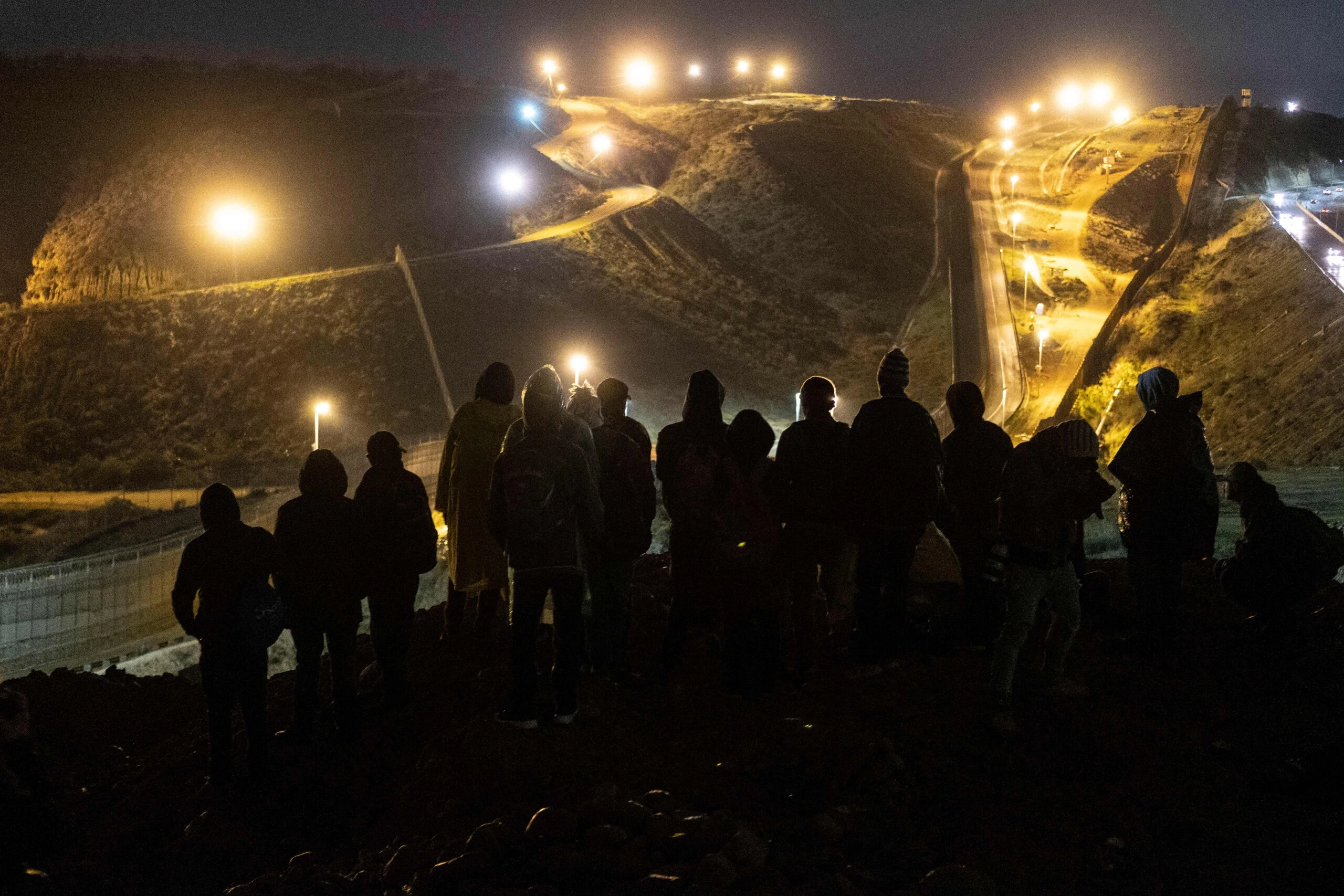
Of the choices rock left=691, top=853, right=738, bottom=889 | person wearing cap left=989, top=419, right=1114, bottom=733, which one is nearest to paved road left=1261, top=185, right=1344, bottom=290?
person wearing cap left=989, top=419, right=1114, bottom=733

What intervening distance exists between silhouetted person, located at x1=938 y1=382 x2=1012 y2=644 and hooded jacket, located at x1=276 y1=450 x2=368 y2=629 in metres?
3.84

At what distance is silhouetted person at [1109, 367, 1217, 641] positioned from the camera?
6.45 meters

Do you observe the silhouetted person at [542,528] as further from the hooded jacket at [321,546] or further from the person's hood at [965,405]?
the person's hood at [965,405]

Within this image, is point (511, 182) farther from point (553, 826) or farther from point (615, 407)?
point (553, 826)

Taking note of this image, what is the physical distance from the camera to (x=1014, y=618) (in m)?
5.70

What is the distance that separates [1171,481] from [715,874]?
4.06 meters

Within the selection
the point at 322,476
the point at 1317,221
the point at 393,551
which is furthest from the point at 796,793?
the point at 1317,221

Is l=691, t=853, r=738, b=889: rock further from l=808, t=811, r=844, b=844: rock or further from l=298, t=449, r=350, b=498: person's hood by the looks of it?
l=298, t=449, r=350, b=498: person's hood

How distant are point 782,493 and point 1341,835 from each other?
3.30 meters

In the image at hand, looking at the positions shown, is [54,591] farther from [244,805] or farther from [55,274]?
[55,274]

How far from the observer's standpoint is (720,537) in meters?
6.13

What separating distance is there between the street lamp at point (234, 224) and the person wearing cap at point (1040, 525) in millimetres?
46793

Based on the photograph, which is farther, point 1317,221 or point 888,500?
point 1317,221

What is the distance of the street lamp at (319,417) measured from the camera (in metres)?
36.1
